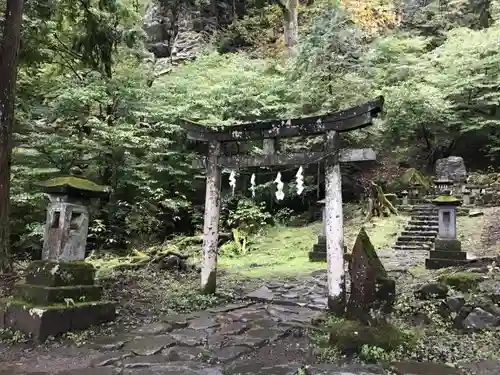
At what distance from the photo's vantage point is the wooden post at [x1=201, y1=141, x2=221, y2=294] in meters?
8.27

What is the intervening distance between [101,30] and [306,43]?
8.22 m

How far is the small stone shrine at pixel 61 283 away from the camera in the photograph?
5.86 meters

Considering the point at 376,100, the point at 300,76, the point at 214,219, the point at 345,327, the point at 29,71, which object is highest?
the point at 300,76

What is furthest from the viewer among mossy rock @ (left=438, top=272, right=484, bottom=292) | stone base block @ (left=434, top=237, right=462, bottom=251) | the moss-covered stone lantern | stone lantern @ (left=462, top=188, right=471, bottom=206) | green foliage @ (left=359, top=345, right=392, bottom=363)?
stone lantern @ (left=462, top=188, right=471, bottom=206)

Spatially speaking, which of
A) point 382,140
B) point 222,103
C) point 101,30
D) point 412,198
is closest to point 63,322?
point 101,30

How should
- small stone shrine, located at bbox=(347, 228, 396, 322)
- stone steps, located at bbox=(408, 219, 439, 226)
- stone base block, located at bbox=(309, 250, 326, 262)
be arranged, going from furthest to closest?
stone steps, located at bbox=(408, 219, 439, 226) < stone base block, located at bbox=(309, 250, 326, 262) < small stone shrine, located at bbox=(347, 228, 396, 322)

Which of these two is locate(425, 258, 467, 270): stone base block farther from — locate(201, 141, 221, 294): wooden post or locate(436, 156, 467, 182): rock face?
locate(436, 156, 467, 182): rock face

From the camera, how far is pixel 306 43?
17.3 m

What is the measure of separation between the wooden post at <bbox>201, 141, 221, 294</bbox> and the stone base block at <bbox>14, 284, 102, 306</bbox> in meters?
2.36

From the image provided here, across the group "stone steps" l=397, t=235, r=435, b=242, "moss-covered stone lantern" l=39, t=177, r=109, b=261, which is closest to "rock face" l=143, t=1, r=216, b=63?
"stone steps" l=397, t=235, r=435, b=242

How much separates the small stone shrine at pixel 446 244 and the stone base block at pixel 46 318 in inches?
Answer: 315

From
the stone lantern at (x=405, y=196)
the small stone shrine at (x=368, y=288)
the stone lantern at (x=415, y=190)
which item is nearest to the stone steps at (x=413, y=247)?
the stone lantern at (x=405, y=196)

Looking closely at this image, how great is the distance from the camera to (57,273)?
20.1ft

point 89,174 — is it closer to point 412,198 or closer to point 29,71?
point 29,71
